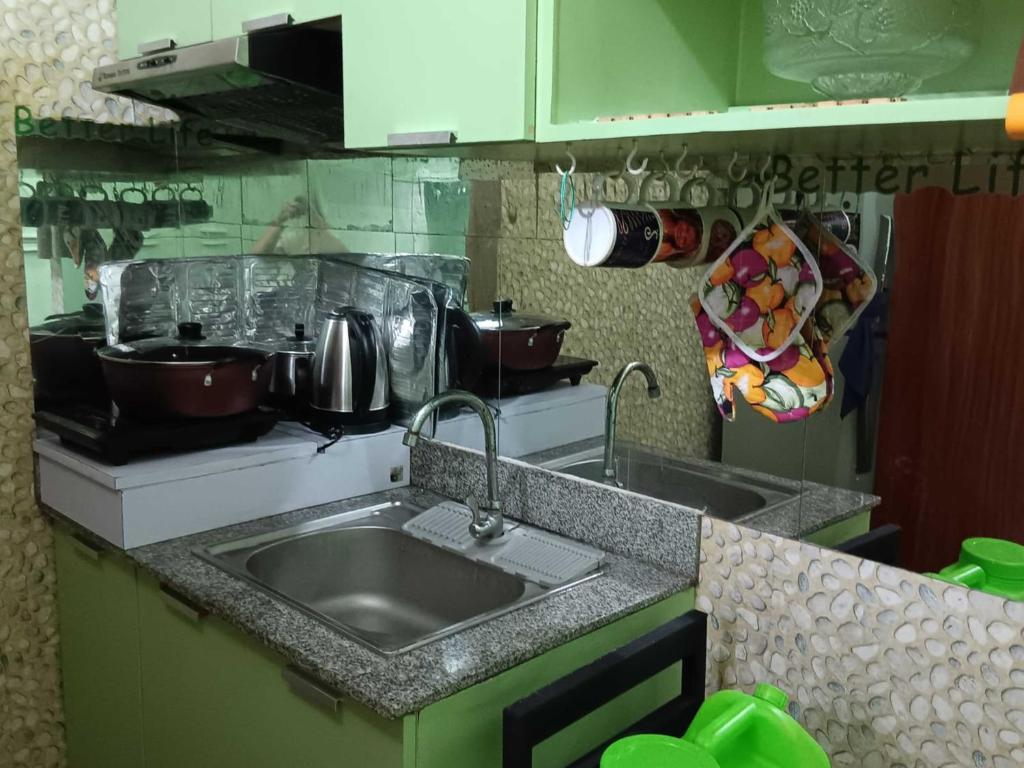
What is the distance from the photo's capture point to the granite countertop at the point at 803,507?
51.5 inches

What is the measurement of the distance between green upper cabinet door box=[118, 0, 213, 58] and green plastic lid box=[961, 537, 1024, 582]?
5.25 ft

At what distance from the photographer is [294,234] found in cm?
223

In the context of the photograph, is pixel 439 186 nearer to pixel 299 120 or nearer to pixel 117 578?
pixel 299 120

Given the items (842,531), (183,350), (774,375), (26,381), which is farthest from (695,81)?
(26,381)

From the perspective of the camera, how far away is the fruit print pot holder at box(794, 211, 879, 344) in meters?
1.25

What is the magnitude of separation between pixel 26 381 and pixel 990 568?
5.93ft

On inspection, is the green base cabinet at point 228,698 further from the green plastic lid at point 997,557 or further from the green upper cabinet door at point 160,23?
the green upper cabinet door at point 160,23

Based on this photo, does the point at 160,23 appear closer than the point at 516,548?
No

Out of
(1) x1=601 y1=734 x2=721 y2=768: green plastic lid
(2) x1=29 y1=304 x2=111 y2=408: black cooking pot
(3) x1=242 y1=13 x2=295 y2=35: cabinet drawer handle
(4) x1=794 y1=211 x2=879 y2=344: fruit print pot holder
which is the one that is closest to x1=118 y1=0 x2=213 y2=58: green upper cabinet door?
(3) x1=242 y1=13 x2=295 y2=35: cabinet drawer handle

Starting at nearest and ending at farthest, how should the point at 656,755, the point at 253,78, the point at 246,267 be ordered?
the point at 656,755
the point at 253,78
the point at 246,267

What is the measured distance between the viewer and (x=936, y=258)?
3.88 feet

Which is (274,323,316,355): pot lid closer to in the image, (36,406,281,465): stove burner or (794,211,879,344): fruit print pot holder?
(36,406,281,465): stove burner

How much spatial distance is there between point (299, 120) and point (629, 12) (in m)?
0.92

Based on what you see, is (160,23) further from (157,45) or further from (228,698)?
(228,698)
